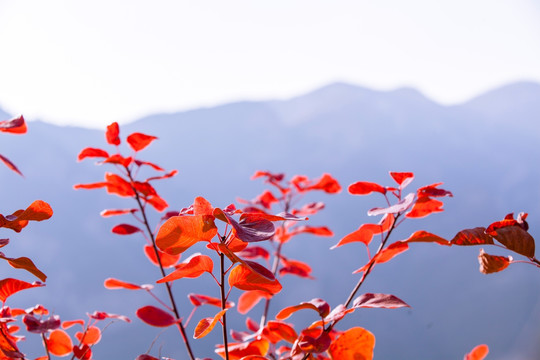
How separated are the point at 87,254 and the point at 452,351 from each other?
455cm

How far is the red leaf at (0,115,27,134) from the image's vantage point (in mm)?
425

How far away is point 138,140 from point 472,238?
0.58 metres

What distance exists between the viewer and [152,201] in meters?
0.81

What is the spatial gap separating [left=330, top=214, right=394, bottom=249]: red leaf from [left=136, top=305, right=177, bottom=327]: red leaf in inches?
12.0

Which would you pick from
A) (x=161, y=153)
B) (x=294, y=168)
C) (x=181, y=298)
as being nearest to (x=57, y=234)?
(x=181, y=298)

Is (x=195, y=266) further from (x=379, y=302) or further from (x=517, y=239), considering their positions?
(x=517, y=239)

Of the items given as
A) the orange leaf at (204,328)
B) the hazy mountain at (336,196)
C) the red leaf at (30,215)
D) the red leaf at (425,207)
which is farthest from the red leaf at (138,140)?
the hazy mountain at (336,196)

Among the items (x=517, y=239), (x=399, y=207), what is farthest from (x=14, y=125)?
(x=517, y=239)

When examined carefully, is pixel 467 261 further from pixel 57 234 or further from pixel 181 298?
pixel 57 234

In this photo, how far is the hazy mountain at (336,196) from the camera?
450 centimetres

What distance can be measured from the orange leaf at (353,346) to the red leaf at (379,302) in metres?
0.04

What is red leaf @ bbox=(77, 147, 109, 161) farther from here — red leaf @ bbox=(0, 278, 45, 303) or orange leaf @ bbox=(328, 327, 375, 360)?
orange leaf @ bbox=(328, 327, 375, 360)

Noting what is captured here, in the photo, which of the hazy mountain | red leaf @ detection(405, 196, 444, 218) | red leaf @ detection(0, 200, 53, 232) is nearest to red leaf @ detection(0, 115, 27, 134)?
red leaf @ detection(0, 200, 53, 232)

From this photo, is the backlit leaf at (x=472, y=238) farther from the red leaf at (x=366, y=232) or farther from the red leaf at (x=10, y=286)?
the red leaf at (x=10, y=286)
